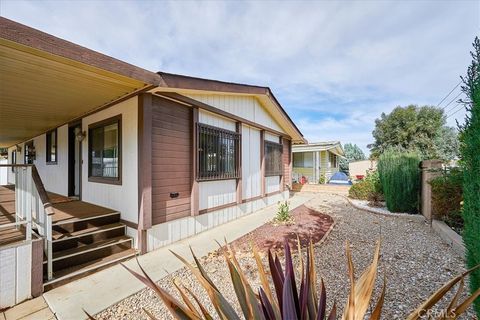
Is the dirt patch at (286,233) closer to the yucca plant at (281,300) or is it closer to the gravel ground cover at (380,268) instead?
the gravel ground cover at (380,268)

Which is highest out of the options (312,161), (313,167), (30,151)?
(30,151)

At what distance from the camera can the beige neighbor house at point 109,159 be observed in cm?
279

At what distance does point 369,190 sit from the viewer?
364 inches

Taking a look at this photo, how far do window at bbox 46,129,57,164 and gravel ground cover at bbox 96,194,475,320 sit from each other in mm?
7308

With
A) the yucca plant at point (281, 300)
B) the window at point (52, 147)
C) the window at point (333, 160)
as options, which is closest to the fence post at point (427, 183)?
the yucca plant at point (281, 300)

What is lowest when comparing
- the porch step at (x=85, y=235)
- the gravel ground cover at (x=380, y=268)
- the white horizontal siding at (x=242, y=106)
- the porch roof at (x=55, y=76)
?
the gravel ground cover at (x=380, y=268)

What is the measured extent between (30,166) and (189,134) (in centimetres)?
278

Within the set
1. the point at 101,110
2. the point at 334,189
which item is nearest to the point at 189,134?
→ the point at 101,110

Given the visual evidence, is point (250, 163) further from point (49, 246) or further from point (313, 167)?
point (313, 167)

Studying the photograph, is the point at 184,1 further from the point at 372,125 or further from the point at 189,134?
the point at 372,125

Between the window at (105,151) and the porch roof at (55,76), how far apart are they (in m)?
0.47

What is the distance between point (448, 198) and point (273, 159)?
216 inches

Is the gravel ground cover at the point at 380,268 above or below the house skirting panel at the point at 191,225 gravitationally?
below

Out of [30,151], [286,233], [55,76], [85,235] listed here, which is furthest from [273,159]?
[30,151]
